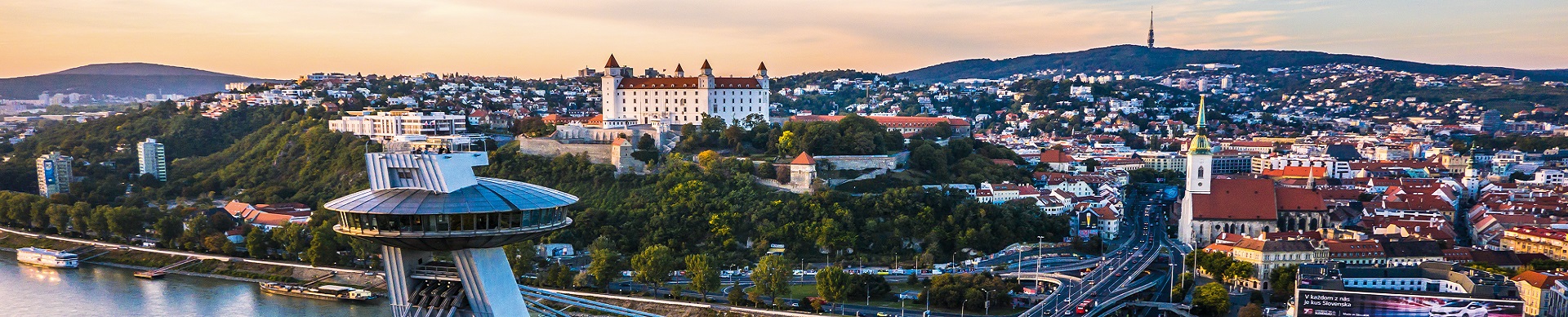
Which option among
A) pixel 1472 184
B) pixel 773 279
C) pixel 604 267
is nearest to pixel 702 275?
pixel 773 279

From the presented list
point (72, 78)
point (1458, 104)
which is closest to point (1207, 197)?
point (1458, 104)

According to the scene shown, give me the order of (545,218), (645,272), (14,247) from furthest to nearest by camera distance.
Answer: (14,247) < (645,272) < (545,218)

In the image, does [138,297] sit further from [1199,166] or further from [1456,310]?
[1456,310]

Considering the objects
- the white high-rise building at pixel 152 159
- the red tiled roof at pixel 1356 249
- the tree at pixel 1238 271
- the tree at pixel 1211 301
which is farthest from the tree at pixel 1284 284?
the white high-rise building at pixel 152 159

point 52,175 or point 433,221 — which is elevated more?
point 433,221

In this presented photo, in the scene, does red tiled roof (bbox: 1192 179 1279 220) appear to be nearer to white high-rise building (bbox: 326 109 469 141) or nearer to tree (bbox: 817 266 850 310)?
tree (bbox: 817 266 850 310)

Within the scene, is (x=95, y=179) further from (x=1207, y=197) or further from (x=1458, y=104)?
(x=1458, y=104)
